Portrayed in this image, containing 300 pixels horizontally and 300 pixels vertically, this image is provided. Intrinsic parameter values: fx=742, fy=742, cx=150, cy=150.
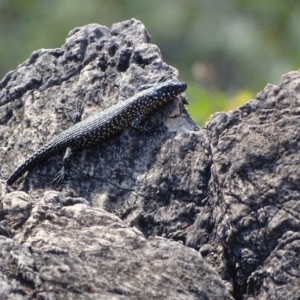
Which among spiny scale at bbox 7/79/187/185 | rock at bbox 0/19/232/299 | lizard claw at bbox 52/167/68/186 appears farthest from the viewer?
spiny scale at bbox 7/79/187/185

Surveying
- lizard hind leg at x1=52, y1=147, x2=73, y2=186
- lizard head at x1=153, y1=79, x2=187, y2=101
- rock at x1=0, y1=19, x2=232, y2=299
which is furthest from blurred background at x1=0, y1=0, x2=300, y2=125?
lizard hind leg at x1=52, y1=147, x2=73, y2=186

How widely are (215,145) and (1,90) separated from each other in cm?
461

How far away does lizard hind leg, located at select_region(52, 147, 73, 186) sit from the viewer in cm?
1009

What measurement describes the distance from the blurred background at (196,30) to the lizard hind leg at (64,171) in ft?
46.0

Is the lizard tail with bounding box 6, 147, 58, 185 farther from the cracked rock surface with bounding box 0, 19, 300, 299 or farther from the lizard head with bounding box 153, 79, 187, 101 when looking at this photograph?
the lizard head with bounding box 153, 79, 187, 101

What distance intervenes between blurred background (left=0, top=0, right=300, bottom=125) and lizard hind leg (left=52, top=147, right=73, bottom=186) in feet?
46.0

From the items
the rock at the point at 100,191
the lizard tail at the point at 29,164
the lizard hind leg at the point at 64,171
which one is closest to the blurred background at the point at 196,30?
the rock at the point at 100,191

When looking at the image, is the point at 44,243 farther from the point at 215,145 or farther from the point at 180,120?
the point at 180,120

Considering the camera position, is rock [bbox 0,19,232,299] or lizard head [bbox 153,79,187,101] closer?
rock [bbox 0,19,232,299]

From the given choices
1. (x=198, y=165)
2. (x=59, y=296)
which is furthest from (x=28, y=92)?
(x=59, y=296)

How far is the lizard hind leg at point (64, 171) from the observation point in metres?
10.1

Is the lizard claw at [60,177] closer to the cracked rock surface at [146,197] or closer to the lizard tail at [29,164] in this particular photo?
the cracked rock surface at [146,197]

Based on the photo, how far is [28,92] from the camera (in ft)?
37.6

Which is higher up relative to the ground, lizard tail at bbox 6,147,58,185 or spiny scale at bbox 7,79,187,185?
spiny scale at bbox 7,79,187,185
